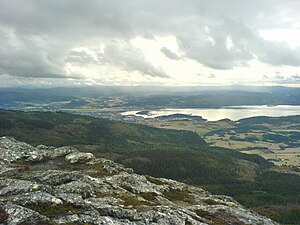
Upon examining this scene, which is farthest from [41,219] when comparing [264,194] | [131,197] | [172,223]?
[264,194]

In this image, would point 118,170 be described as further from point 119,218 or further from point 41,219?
point 41,219

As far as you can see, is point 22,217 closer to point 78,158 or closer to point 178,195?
point 178,195

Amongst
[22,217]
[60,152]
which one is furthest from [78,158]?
[22,217]

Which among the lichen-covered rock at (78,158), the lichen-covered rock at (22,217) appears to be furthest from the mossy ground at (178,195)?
the lichen-covered rock at (22,217)

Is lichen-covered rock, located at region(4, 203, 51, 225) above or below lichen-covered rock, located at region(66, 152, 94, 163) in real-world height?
above

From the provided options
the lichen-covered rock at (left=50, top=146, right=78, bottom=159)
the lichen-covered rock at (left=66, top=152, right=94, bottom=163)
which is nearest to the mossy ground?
the lichen-covered rock at (left=66, top=152, right=94, bottom=163)

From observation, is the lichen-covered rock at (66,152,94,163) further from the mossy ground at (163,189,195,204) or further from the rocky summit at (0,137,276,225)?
the mossy ground at (163,189,195,204)

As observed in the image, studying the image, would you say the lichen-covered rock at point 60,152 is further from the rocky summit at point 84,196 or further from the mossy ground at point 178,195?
the mossy ground at point 178,195

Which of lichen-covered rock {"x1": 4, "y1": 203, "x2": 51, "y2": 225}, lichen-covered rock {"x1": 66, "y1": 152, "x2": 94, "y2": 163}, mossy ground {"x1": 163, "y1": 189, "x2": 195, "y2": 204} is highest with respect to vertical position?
lichen-covered rock {"x1": 4, "y1": 203, "x2": 51, "y2": 225}
